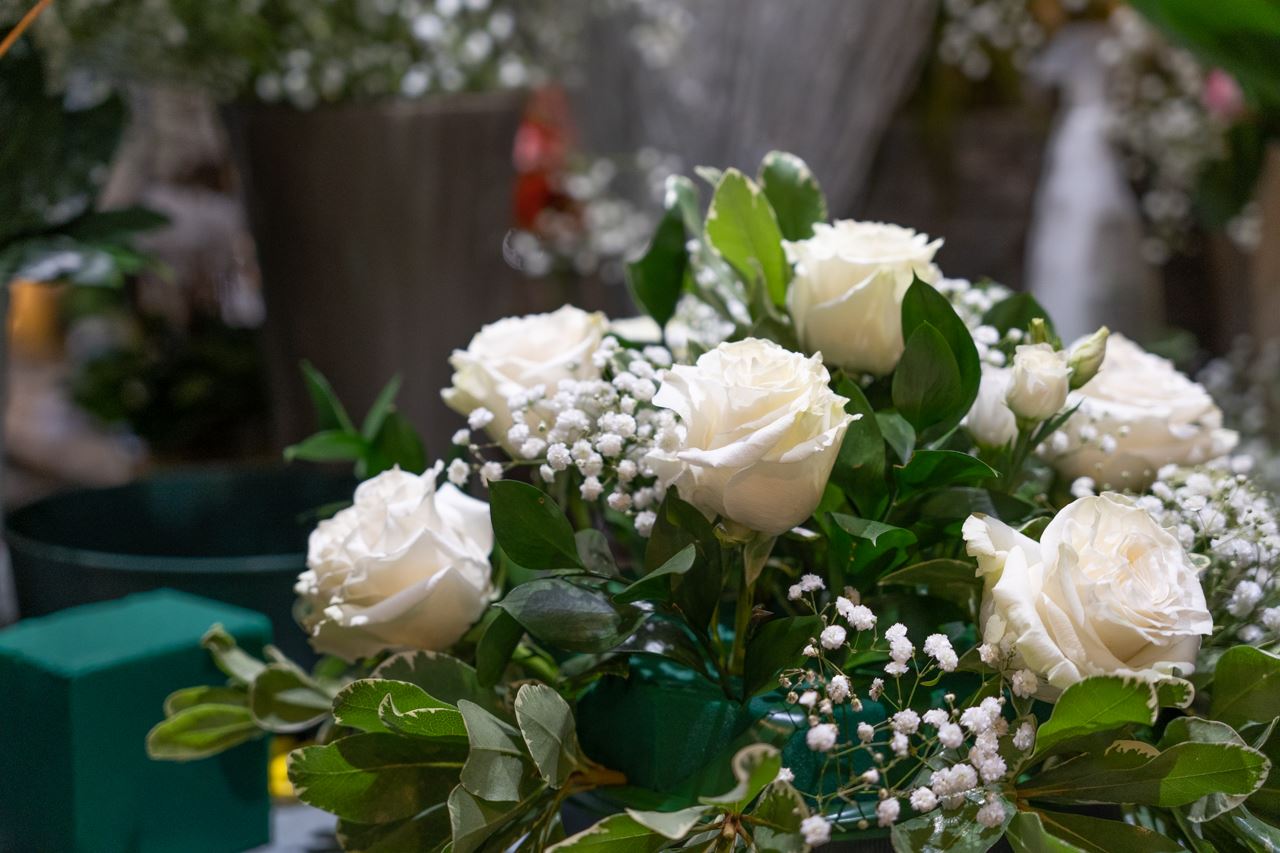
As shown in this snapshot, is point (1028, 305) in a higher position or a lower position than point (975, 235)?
higher

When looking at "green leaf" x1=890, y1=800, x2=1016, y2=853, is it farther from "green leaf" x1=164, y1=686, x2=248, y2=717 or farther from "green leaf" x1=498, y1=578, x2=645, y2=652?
"green leaf" x1=164, y1=686, x2=248, y2=717

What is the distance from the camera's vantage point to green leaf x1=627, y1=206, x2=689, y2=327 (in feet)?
1.59

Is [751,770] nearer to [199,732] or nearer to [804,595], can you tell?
[804,595]

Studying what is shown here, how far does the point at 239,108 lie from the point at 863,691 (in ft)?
2.31

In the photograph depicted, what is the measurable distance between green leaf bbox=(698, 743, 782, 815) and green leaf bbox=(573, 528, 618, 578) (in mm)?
91

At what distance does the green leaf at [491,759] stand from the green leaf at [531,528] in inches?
1.9

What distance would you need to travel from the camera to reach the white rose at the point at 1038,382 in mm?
378

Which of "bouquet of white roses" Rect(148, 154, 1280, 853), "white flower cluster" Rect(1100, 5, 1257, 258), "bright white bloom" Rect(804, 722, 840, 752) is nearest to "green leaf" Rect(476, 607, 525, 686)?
"bouquet of white roses" Rect(148, 154, 1280, 853)

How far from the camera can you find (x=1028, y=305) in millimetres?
486

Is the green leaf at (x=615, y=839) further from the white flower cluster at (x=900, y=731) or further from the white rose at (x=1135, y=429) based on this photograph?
the white rose at (x=1135, y=429)

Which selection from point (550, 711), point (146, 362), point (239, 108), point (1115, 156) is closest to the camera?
point (550, 711)

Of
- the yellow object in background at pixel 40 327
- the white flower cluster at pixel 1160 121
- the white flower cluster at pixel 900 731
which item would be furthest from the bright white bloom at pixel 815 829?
the yellow object in background at pixel 40 327

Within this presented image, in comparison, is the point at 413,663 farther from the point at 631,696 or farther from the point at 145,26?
the point at 145,26

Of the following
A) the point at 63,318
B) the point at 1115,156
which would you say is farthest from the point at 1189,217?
the point at 63,318
